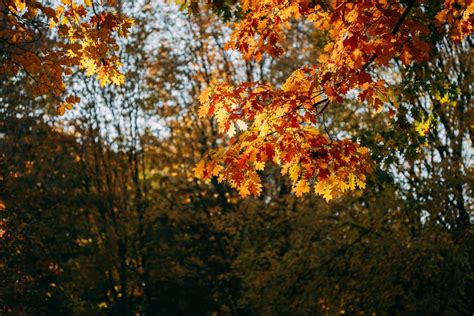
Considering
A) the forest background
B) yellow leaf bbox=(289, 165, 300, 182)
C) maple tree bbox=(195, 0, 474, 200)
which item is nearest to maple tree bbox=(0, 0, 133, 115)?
maple tree bbox=(195, 0, 474, 200)

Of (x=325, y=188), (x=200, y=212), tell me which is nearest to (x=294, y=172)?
(x=325, y=188)

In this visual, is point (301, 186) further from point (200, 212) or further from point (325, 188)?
point (200, 212)

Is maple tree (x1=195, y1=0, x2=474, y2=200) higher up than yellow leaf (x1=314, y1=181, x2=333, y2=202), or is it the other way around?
maple tree (x1=195, y1=0, x2=474, y2=200)

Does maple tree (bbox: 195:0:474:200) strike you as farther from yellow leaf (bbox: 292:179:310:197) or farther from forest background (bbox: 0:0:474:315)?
forest background (bbox: 0:0:474:315)

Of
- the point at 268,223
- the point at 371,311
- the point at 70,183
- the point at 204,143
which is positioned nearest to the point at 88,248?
the point at 70,183

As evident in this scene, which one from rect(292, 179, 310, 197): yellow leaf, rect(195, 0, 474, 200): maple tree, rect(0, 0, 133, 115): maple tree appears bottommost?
rect(292, 179, 310, 197): yellow leaf

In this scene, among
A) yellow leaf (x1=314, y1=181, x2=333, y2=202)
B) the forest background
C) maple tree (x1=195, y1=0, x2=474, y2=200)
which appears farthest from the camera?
the forest background

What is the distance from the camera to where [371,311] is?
470 inches

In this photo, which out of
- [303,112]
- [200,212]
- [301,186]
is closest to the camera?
[301,186]

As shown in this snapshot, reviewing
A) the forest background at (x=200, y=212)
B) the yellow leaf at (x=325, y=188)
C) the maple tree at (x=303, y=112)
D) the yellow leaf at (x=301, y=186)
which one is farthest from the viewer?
the forest background at (x=200, y=212)

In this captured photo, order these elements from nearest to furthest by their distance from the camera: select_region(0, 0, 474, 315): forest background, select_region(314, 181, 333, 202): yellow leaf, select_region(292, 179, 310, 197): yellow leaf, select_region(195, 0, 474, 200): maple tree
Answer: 1. select_region(195, 0, 474, 200): maple tree
2. select_region(314, 181, 333, 202): yellow leaf
3. select_region(292, 179, 310, 197): yellow leaf
4. select_region(0, 0, 474, 315): forest background

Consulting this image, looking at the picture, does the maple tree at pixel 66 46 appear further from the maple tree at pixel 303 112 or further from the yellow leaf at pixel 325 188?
the yellow leaf at pixel 325 188

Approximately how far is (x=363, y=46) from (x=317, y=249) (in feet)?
30.9

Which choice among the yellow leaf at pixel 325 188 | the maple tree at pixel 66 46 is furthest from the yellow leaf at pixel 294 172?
the maple tree at pixel 66 46
